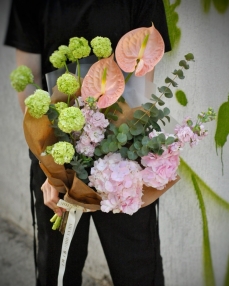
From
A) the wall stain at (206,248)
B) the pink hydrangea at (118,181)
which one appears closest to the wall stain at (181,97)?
the wall stain at (206,248)

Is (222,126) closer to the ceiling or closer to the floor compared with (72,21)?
closer to the floor

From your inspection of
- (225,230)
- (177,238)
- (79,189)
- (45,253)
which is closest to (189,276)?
(177,238)

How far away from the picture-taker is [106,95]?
956 millimetres

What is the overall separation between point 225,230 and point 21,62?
0.94 metres

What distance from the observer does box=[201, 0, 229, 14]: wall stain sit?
4.01ft

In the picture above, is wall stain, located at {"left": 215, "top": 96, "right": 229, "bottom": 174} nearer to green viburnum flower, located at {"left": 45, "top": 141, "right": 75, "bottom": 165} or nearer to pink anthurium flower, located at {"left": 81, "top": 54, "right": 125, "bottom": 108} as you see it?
pink anthurium flower, located at {"left": 81, "top": 54, "right": 125, "bottom": 108}

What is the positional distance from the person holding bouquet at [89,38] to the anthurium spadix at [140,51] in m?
0.22

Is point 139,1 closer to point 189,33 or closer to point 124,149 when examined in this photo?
point 189,33

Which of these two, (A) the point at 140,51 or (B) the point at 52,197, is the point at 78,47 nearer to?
(A) the point at 140,51


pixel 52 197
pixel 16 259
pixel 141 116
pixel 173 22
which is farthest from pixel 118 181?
pixel 16 259

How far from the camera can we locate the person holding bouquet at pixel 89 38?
1160 millimetres

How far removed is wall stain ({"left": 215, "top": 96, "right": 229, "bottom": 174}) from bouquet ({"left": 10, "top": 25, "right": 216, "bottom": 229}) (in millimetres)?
372

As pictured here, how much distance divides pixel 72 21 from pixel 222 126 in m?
0.61

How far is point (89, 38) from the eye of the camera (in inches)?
46.4
